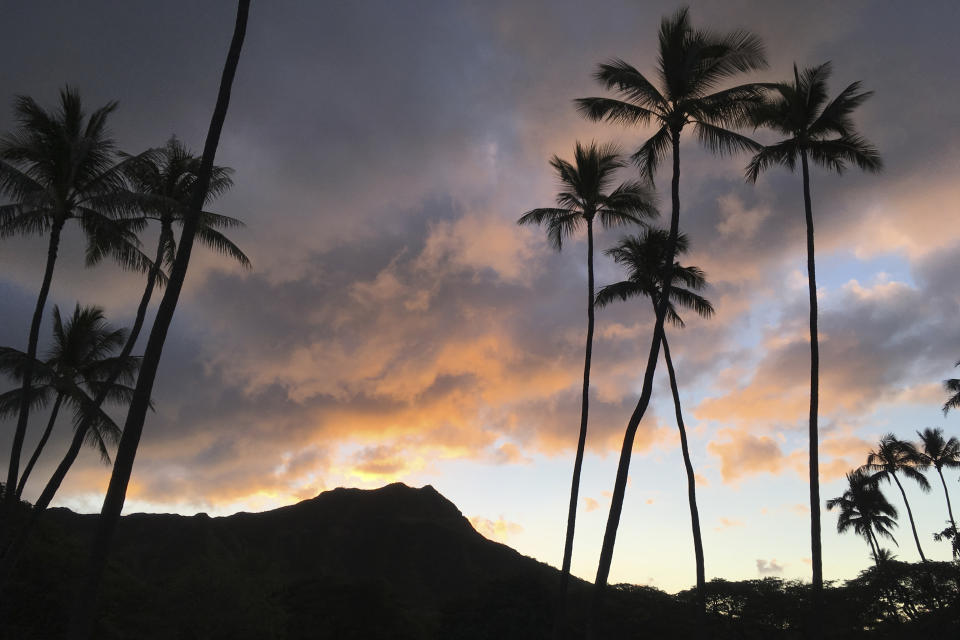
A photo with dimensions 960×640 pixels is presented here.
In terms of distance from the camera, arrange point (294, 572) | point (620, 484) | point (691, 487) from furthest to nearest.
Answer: point (294, 572) → point (691, 487) → point (620, 484)

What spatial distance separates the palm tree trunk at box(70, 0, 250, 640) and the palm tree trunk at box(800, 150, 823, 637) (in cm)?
1770

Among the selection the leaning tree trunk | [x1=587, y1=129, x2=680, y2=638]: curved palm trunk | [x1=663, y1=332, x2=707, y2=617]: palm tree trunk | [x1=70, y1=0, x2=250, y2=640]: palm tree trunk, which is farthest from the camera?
[x1=663, y1=332, x2=707, y2=617]: palm tree trunk

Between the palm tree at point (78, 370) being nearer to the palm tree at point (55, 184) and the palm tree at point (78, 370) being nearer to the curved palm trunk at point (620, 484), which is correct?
the palm tree at point (55, 184)

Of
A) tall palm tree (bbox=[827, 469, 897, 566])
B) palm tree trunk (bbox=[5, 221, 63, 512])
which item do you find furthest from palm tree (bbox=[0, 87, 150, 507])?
tall palm tree (bbox=[827, 469, 897, 566])

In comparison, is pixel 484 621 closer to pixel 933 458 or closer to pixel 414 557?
pixel 933 458

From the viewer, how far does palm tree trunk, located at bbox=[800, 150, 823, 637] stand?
19.3 m

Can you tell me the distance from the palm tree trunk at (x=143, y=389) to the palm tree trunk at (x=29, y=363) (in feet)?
40.9

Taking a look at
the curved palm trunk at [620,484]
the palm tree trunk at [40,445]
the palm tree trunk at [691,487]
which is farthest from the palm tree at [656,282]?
the palm tree trunk at [40,445]

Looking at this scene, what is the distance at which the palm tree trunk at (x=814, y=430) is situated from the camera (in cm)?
1933

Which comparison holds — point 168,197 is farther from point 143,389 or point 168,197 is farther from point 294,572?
point 294,572

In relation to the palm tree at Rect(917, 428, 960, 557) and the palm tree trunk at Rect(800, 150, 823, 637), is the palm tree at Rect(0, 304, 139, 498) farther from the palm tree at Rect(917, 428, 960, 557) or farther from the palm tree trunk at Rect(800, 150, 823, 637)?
the palm tree at Rect(917, 428, 960, 557)

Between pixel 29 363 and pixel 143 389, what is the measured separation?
44.5ft

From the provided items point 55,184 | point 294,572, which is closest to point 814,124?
point 55,184

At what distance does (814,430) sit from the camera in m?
20.9
